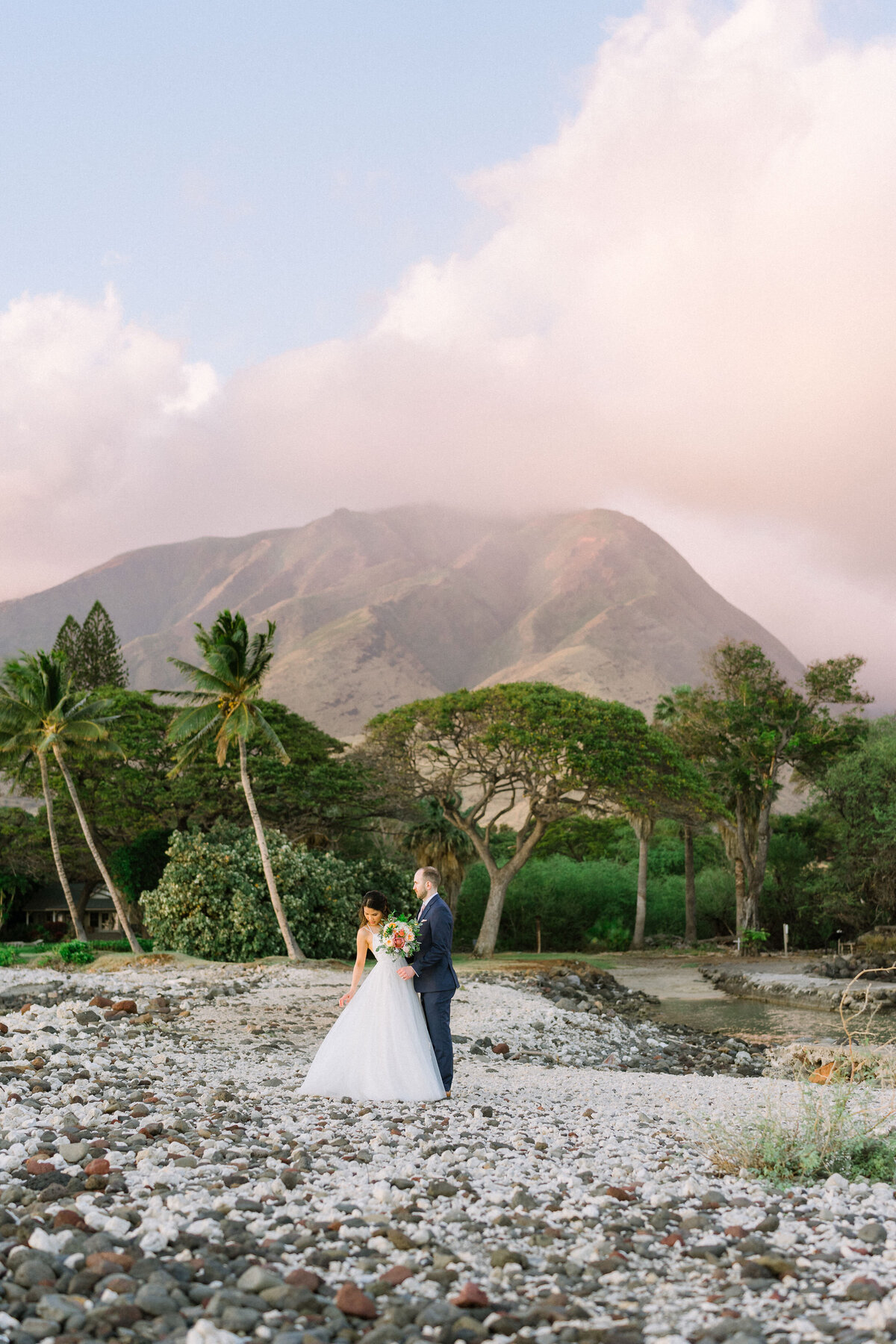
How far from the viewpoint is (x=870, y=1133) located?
17.0 ft

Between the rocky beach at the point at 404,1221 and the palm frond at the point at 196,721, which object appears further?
the palm frond at the point at 196,721

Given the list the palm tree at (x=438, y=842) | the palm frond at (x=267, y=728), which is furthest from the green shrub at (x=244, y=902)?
Answer: the palm tree at (x=438, y=842)

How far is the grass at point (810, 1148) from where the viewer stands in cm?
474

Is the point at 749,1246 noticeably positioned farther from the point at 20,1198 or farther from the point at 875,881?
the point at 875,881

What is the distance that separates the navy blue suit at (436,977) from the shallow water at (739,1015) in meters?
7.28

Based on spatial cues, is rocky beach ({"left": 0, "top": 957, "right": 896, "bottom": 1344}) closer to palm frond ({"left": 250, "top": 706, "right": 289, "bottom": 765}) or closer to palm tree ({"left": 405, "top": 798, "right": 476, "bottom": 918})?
palm frond ({"left": 250, "top": 706, "right": 289, "bottom": 765})

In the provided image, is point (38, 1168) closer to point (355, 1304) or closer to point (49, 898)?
point (355, 1304)

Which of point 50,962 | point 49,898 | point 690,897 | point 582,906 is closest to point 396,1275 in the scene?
point 50,962

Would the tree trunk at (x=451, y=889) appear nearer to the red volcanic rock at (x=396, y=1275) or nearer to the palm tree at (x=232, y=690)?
the palm tree at (x=232, y=690)

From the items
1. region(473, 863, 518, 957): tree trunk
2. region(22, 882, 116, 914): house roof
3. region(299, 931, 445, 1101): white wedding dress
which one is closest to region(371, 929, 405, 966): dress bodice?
region(299, 931, 445, 1101): white wedding dress

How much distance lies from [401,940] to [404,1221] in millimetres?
3370

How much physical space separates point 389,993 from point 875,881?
→ 33508mm

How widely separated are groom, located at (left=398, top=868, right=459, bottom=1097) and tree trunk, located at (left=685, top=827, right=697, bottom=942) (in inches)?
1328

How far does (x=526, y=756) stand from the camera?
3091cm
